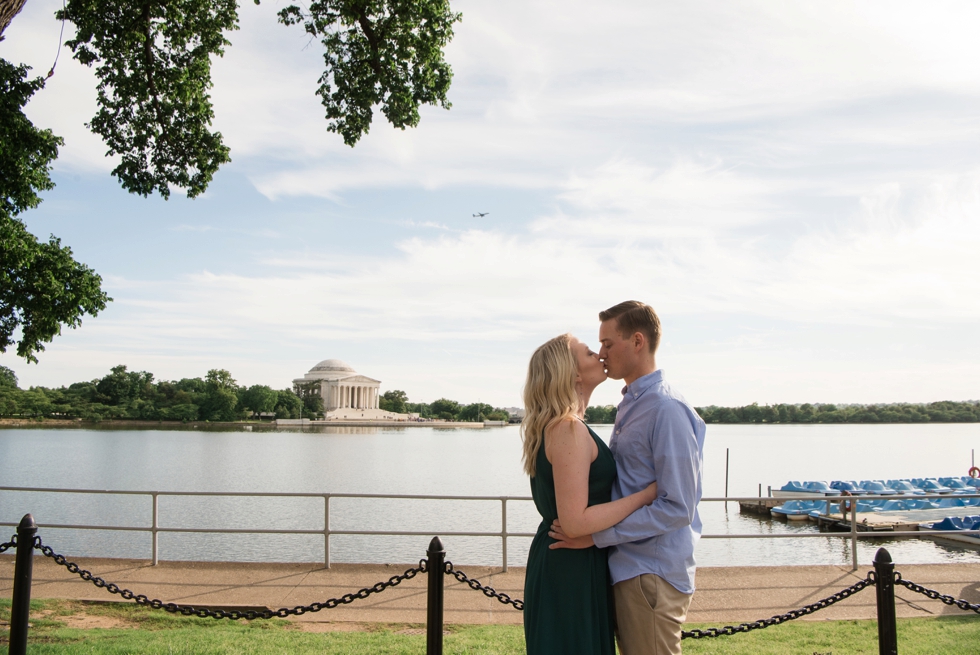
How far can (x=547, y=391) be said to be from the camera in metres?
3.55

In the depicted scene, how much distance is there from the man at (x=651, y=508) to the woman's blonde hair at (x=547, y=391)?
294mm

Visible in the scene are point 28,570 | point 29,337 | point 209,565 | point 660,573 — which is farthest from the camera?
point 29,337

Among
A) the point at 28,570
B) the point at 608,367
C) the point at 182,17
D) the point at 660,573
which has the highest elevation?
the point at 182,17

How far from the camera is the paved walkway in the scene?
8141 mm

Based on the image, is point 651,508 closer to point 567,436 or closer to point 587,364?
point 567,436

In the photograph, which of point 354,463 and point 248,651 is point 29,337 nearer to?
point 248,651

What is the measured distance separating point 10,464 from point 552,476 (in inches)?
2317

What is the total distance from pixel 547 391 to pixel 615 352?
0.42m

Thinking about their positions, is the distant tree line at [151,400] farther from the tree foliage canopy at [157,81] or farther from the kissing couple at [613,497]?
the kissing couple at [613,497]

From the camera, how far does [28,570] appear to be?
5.89m

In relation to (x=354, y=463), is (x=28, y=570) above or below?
above

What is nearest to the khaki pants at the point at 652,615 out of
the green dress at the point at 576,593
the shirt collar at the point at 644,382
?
the green dress at the point at 576,593

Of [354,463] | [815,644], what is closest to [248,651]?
[815,644]

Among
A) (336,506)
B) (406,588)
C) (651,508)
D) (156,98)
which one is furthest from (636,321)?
(336,506)
